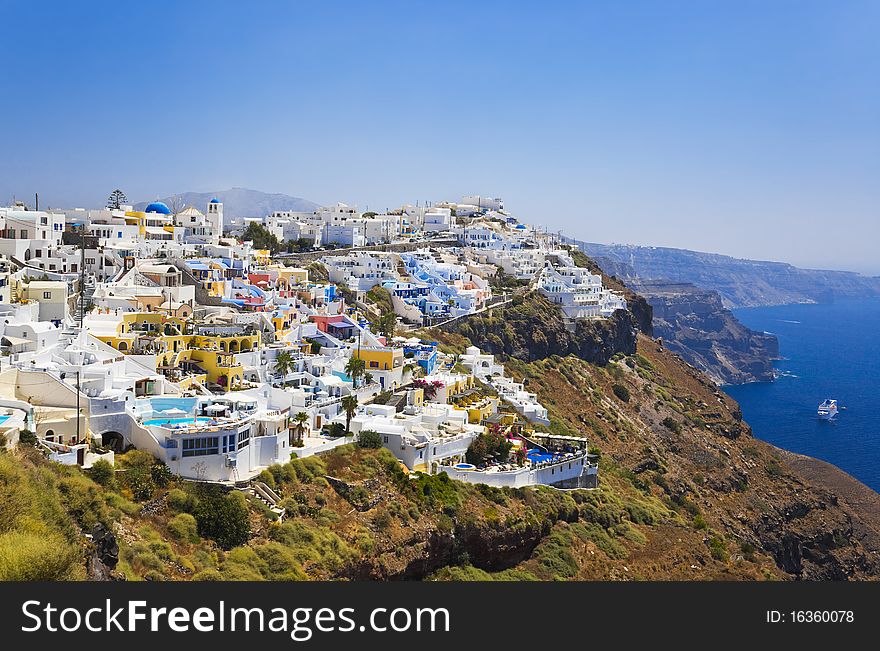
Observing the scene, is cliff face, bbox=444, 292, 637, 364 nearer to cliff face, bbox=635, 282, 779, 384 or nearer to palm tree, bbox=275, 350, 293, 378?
palm tree, bbox=275, 350, 293, 378

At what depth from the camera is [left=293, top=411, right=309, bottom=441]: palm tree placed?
24891mm

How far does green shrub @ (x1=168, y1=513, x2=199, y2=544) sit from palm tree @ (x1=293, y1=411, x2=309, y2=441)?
18.5ft

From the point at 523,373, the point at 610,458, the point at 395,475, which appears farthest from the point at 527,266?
the point at 395,475

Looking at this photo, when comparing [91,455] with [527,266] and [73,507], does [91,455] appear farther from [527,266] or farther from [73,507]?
[527,266]

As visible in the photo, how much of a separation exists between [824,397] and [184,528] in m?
88.5

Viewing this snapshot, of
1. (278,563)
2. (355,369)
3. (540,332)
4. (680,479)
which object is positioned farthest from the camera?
(540,332)

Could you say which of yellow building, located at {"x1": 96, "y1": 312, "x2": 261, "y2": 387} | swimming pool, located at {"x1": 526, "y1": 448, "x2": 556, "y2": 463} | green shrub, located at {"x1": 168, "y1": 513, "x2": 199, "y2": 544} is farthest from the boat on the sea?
green shrub, located at {"x1": 168, "y1": 513, "x2": 199, "y2": 544}

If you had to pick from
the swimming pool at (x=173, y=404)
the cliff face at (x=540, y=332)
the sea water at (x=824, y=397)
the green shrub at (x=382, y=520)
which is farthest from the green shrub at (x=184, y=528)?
the sea water at (x=824, y=397)

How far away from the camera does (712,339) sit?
449 ft

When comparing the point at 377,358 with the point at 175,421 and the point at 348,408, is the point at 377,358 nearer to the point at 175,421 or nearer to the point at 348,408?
the point at 348,408

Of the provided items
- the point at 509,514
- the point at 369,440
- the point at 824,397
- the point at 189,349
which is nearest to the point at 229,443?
the point at 369,440

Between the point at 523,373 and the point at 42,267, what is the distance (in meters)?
23.8

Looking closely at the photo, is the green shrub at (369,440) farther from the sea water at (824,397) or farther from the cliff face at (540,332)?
the sea water at (824,397)

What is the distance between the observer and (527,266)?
6425cm
